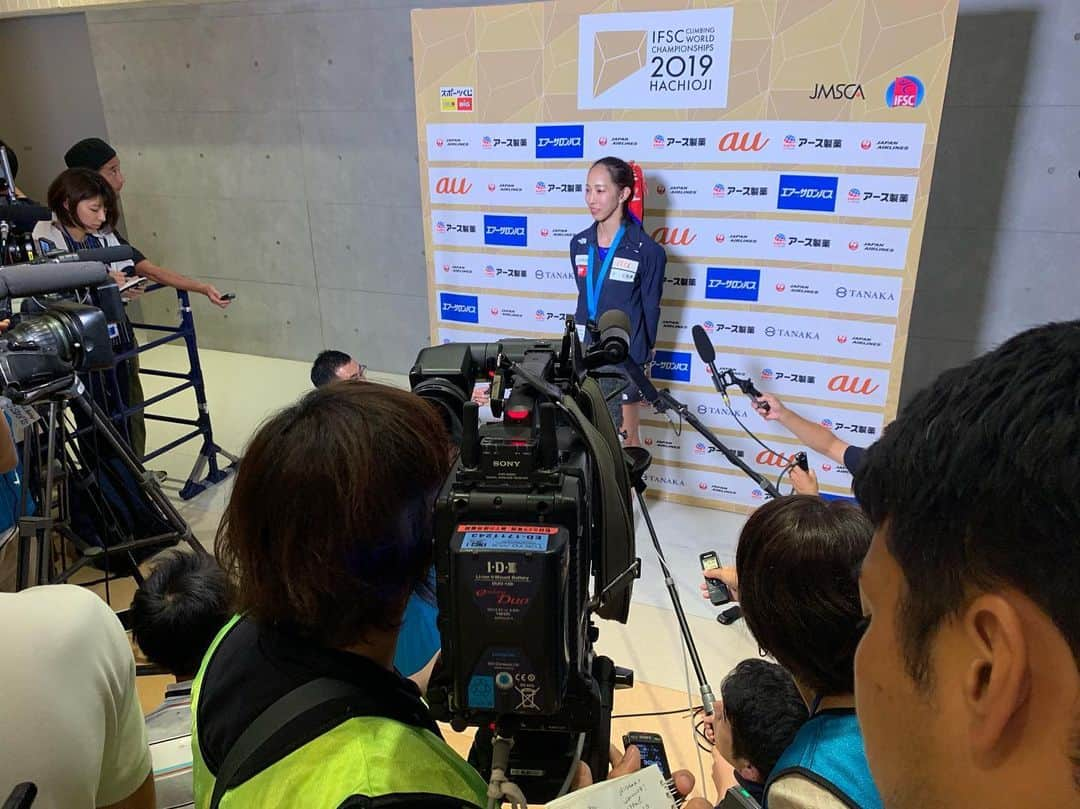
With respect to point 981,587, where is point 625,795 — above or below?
below

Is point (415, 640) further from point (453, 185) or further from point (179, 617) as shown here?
point (453, 185)

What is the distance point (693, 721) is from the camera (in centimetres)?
194

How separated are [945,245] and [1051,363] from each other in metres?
3.51

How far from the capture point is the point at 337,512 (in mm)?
722

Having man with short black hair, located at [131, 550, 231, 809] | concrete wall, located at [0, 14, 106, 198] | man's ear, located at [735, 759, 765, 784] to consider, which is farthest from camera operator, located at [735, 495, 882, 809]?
concrete wall, located at [0, 14, 106, 198]

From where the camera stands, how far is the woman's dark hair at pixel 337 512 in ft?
2.38

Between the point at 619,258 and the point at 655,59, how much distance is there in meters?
0.81

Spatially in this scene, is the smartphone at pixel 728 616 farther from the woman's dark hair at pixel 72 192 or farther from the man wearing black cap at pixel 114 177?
the woman's dark hair at pixel 72 192

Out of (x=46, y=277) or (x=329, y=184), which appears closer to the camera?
(x=46, y=277)

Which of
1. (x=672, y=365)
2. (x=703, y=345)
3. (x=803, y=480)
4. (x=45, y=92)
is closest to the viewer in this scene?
(x=803, y=480)

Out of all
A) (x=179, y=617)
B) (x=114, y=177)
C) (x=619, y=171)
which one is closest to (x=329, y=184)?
(x=114, y=177)

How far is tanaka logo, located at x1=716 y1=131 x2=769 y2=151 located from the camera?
2946 millimetres

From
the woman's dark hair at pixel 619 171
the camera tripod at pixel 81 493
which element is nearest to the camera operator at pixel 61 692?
the camera tripod at pixel 81 493

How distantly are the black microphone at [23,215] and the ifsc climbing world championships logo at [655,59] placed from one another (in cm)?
227
